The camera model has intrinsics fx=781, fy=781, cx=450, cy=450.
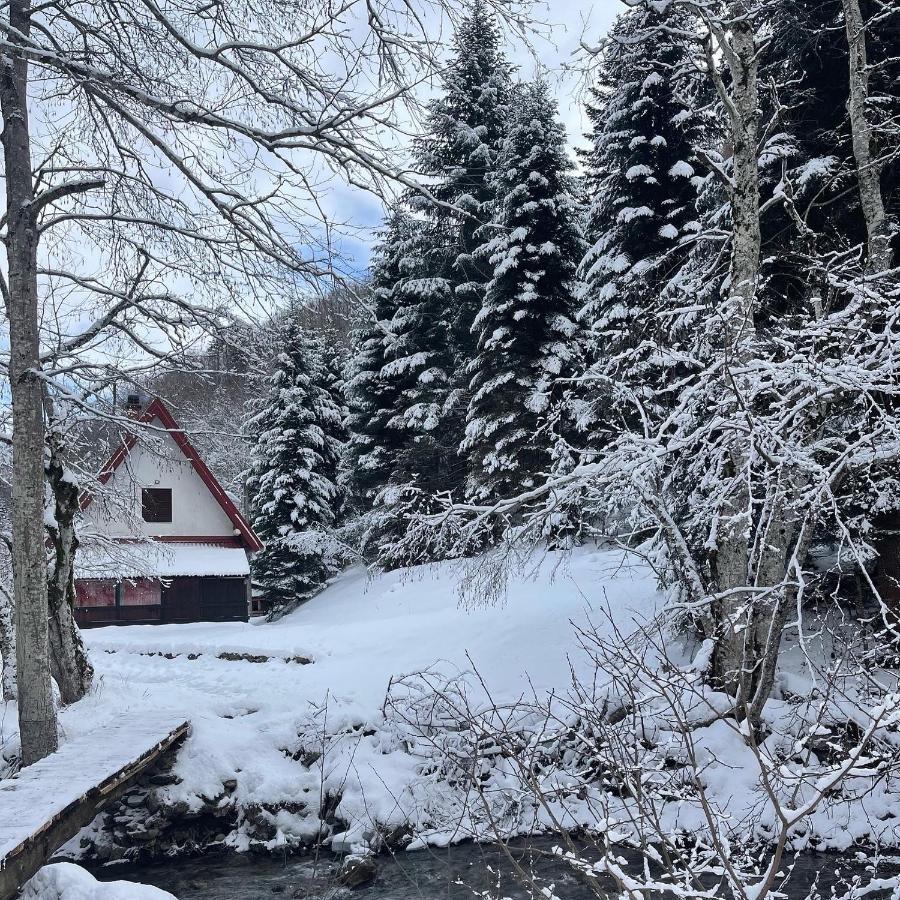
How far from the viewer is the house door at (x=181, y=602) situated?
2538cm

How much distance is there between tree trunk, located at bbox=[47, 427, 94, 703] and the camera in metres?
10.5

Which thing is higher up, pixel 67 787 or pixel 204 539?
pixel 204 539

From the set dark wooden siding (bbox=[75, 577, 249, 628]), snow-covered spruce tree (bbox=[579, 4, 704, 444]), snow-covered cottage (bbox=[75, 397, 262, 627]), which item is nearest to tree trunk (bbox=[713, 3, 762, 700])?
snow-covered spruce tree (bbox=[579, 4, 704, 444])

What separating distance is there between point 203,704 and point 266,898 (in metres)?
4.43

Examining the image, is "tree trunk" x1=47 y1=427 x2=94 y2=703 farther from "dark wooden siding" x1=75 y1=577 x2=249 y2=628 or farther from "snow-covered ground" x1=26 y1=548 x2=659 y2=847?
"dark wooden siding" x1=75 y1=577 x2=249 y2=628

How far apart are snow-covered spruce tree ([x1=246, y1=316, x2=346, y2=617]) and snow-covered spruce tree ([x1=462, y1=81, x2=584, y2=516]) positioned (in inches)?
331

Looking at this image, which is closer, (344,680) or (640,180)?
(344,680)

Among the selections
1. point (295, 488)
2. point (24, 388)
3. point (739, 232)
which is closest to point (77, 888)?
point (24, 388)

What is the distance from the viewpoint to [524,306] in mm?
19703

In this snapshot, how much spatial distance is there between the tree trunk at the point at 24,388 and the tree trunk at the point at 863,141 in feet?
29.1

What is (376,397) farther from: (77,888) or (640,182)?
(77,888)

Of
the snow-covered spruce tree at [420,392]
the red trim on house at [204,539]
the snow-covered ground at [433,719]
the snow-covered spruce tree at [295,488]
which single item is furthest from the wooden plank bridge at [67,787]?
the snow-covered spruce tree at [295,488]

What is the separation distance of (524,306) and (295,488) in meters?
11.4

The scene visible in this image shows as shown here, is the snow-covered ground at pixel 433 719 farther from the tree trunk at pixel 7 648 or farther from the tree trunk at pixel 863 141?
the tree trunk at pixel 863 141
